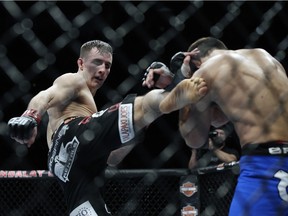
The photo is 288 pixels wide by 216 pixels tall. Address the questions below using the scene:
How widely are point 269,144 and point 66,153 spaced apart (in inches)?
31.4

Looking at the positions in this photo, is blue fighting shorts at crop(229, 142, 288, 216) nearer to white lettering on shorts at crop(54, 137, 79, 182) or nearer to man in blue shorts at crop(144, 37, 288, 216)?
man in blue shorts at crop(144, 37, 288, 216)

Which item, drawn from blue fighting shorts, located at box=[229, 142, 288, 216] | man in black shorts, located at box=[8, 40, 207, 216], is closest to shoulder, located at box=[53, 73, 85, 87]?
man in black shorts, located at box=[8, 40, 207, 216]

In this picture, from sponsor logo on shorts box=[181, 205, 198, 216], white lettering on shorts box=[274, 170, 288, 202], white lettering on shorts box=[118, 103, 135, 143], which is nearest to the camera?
white lettering on shorts box=[274, 170, 288, 202]

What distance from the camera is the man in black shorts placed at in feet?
6.16

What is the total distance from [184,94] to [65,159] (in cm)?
61

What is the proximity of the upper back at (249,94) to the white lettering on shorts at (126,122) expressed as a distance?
0.31 m

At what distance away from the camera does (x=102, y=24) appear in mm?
3514

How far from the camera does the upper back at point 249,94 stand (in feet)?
Answer: 6.18

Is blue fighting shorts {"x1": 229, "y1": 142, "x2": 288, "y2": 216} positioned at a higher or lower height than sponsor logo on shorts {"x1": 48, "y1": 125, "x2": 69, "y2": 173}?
lower

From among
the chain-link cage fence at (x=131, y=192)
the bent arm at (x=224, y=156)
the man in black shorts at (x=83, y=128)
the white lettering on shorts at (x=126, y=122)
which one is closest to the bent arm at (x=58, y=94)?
the man in black shorts at (x=83, y=128)

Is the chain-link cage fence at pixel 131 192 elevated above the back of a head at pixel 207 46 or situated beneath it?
situated beneath

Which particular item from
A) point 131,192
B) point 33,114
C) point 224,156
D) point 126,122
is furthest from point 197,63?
point 224,156

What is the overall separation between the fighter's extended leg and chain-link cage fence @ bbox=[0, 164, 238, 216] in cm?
88

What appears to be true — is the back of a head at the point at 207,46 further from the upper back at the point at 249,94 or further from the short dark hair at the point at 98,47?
the short dark hair at the point at 98,47
